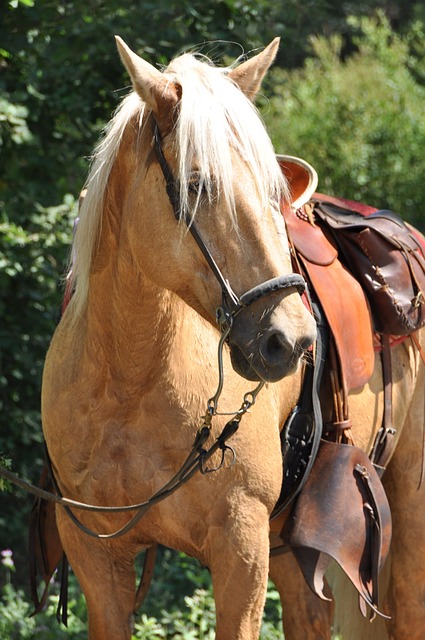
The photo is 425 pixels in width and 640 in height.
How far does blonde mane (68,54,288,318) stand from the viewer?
91.3 inches

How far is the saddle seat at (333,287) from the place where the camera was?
3119 mm

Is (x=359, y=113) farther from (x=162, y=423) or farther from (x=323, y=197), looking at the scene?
(x=162, y=423)

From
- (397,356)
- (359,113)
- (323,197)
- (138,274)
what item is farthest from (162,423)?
(359,113)

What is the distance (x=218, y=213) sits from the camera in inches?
91.6

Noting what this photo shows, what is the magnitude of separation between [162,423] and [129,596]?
583 millimetres

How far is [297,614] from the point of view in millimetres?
3551

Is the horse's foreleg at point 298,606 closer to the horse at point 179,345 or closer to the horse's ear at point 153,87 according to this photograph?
the horse at point 179,345

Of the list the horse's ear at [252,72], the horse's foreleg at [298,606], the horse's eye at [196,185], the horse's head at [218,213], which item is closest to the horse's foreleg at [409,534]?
the horse's foreleg at [298,606]

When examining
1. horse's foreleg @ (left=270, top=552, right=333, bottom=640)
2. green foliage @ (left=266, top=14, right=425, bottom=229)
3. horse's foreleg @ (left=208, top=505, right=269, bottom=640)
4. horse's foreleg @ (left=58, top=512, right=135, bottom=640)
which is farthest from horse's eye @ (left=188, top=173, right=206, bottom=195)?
green foliage @ (left=266, top=14, right=425, bottom=229)

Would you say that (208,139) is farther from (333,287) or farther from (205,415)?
(333,287)

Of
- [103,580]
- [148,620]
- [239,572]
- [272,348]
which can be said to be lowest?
[148,620]

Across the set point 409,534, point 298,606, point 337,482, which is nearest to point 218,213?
point 337,482

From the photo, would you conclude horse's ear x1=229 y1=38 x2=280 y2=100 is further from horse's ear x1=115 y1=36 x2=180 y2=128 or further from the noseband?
the noseband

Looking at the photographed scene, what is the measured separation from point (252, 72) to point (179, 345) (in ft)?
2.48
